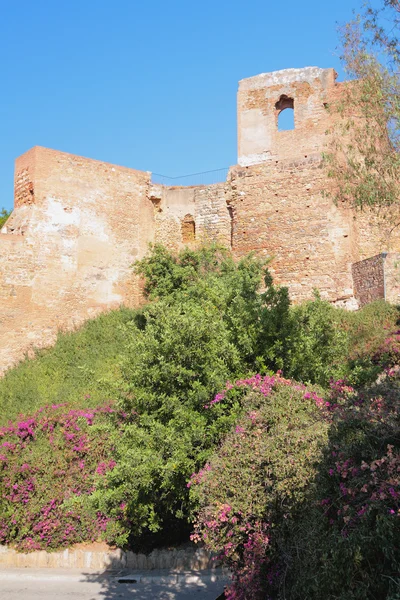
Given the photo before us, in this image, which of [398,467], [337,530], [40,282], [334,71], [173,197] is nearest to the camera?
[398,467]

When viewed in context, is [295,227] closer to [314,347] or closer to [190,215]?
[190,215]

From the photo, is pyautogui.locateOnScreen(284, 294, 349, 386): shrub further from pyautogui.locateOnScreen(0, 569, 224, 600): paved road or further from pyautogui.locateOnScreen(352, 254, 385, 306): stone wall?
pyautogui.locateOnScreen(352, 254, 385, 306): stone wall

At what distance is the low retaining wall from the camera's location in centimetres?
1068

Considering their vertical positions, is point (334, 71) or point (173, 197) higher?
point (334, 71)

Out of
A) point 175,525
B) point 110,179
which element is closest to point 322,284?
point 110,179

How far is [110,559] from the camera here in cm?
1139

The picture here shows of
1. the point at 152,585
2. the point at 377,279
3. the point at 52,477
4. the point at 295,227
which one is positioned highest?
the point at 295,227

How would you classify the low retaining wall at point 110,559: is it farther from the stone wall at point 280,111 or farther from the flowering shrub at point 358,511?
the stone wall at point 280,111

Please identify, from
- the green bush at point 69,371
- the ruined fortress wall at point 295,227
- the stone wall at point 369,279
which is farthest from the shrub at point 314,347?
the ruined fortress wall at point 295,227

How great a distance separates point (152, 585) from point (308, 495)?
475 cm

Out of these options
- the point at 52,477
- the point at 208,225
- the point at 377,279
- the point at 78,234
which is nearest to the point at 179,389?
the point at 52,477

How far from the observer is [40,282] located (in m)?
19.3

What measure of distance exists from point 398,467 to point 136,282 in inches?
669

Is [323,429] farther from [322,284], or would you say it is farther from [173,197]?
[173,197]
